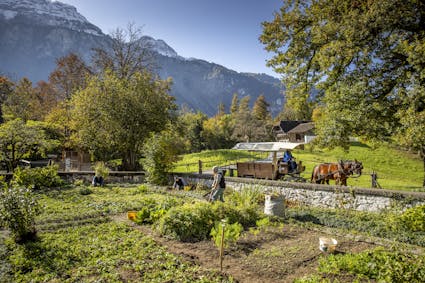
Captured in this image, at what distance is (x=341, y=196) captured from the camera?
1031 centimetres

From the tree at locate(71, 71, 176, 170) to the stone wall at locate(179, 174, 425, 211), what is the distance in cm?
1076

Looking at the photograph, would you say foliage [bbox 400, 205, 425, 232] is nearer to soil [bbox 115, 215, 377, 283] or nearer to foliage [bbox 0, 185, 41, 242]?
soil [bbox 115, 215, 377, 283]

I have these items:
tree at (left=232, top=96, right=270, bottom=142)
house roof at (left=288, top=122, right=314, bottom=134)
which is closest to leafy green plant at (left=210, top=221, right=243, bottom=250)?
tree at (left=232, top=96, right=270, bottom=142)

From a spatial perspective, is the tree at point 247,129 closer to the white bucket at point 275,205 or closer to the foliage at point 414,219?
the white bucket at point 275,205

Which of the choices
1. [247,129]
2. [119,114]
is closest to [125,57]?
[119,114]

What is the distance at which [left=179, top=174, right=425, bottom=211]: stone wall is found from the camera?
29.2 feet

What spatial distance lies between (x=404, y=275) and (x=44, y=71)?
240 metres

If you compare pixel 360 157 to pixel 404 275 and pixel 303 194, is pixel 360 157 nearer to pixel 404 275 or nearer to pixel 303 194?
pixel 303 194

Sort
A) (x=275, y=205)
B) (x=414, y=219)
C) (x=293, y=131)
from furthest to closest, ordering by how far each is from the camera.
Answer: (x=293, y=131), (x=275, y=205), (x=414, y=219)

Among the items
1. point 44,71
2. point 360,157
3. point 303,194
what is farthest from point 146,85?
point 44,71

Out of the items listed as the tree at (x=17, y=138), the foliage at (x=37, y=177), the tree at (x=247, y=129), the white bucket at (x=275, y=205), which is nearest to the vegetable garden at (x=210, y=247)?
the white bucket at (x=275, y=205)

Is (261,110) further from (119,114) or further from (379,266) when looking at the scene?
(379,266)

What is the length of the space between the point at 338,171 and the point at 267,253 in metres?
8.10

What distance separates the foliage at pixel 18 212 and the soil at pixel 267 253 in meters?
2.93
